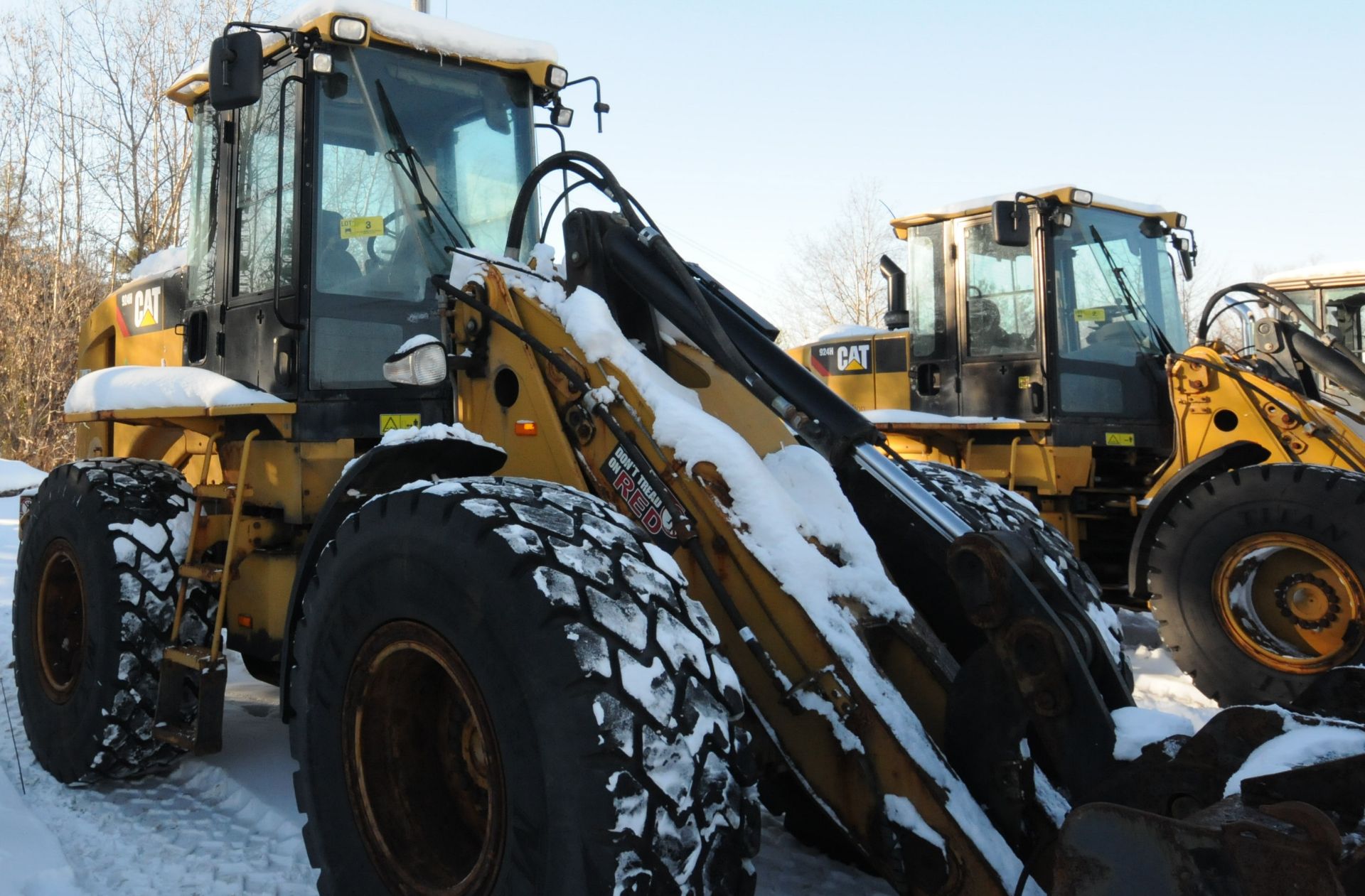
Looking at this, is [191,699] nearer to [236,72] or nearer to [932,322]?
[236,72]

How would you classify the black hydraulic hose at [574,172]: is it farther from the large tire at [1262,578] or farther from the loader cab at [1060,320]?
the loader cab at [1060,320]

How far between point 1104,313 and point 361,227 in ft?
18.5

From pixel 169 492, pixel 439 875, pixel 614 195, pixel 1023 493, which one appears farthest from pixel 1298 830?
pixel 1023 493

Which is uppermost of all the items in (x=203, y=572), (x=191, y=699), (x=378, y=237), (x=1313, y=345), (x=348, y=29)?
(x=348, y=29)

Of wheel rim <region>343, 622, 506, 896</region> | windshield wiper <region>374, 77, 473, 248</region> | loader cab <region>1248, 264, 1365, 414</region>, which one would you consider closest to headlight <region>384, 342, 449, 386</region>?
wheel rim <region>343, 622, 506, 896</region>

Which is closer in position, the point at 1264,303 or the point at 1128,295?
the point at 1264,303

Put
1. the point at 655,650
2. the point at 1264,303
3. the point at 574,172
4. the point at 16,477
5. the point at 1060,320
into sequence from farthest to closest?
the point at 16,477, the point at 1060,320, the point at 1264,303, the point at 574,172, the point at 655,650

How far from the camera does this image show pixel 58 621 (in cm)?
472

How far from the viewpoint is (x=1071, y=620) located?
7.10 ft

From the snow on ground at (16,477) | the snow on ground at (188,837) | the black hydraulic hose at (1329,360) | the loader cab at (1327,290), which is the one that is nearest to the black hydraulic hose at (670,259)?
the snow on ground at (188,837)

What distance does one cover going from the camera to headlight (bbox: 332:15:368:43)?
4.49 metres

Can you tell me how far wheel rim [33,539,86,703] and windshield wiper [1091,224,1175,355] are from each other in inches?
270

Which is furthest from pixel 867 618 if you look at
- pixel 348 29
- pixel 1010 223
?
pixel 1010 223

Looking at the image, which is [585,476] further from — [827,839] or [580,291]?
[827,839]
